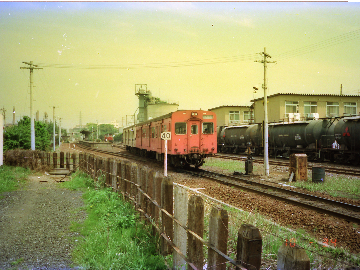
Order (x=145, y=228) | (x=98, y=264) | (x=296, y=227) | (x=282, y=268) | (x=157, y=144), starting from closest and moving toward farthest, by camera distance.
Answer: (x=282, y=268) → (x=98, y=264) → (x=145, y=228) → (x=296, y=227) → (x=157, y=144)

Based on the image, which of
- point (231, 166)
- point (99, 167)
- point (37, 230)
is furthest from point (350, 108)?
point (37, 230)

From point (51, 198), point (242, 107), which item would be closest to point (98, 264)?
point (51, 198)

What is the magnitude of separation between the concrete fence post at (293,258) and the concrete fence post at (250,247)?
12.6 inches

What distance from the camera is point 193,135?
1738 centimetres

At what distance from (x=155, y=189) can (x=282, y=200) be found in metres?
6.06

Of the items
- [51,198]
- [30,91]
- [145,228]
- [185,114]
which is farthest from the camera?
[30,91]

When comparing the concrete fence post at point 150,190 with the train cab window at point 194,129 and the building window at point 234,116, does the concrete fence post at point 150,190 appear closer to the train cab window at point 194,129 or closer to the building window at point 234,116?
the train cab window at point 194,129

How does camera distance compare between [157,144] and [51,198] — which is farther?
[157,144]

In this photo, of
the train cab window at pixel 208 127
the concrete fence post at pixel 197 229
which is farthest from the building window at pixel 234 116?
the concrete fence post at pixel 197 229

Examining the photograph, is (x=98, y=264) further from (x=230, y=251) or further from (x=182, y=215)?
(x=230, y=251)

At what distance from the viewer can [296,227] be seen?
22.5ft

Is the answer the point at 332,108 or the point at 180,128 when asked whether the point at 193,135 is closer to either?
the point at 180,128

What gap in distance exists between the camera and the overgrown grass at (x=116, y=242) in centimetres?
410

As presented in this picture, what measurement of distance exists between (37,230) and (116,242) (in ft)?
6.75
